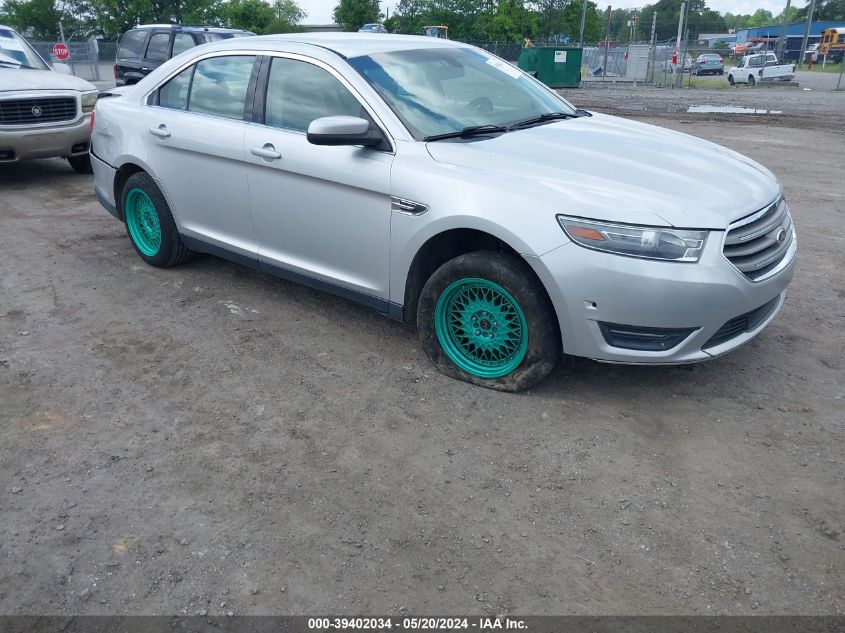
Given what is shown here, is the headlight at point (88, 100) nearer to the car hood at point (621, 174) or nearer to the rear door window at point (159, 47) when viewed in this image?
the rear door window at point (159, 47)

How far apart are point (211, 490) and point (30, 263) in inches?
156

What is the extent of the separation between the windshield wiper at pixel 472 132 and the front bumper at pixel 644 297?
0.98m

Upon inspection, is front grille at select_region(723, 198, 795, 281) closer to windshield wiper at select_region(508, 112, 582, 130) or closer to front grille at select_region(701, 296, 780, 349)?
front grille at select_region(701, 296, 780, 349)

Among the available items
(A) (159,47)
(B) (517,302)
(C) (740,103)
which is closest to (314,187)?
(B) (517,302)

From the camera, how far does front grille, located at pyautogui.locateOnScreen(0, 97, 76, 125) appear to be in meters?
8.59

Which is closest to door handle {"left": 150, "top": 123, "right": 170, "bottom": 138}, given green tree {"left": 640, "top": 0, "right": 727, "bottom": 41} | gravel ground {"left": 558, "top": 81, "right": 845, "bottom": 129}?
gravel ground {"left": 558, "top": 81, "right": 845, "bottom": 129}

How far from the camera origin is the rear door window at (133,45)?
14805 mm

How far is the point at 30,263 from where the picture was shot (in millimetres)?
6102

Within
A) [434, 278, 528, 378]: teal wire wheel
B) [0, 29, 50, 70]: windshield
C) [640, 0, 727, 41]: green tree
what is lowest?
[434, 278, 528, 378]: teal wire wheel

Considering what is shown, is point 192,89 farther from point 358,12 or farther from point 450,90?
point 358,12

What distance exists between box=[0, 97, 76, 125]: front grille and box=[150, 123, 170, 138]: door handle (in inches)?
175

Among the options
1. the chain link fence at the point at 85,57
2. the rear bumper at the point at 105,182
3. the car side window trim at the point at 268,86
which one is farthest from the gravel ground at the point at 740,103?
the chain link fence at the point at 85,57

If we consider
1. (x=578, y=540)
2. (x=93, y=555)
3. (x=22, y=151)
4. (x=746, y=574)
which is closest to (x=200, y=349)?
(x=93, y=555)

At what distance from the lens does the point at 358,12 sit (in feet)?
204
